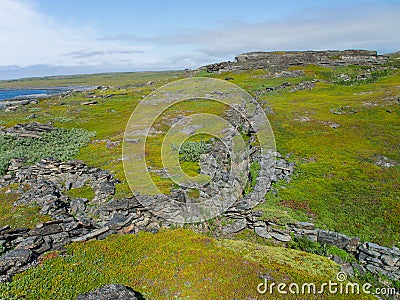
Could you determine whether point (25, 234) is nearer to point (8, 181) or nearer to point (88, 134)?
point (8, 181)

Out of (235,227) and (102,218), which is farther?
(235,227)

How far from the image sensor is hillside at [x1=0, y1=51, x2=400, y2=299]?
51.4ft

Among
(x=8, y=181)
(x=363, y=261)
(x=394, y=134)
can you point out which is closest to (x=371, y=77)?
(x=394, y=134)

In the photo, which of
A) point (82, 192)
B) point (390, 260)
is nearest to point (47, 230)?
point (82, 192)

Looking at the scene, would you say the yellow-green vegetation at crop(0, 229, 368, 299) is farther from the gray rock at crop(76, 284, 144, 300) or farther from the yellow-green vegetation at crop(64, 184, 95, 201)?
the yellow-green vegetation at crop(64, 184, 95, 201)

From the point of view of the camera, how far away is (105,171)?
108 ft

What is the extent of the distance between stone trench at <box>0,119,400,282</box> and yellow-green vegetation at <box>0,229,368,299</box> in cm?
122

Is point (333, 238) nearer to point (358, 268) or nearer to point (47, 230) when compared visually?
point (358, 268)

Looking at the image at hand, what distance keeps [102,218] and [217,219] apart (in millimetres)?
9357

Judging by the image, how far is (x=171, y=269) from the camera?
16.5 m

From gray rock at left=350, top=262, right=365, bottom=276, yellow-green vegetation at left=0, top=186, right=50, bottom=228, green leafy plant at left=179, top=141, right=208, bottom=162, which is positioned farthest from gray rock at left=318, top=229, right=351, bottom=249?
yellow-green vegetation at left=0, top=186, right=50, bottom=228

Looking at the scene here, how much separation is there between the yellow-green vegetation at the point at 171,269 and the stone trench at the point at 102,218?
122cm

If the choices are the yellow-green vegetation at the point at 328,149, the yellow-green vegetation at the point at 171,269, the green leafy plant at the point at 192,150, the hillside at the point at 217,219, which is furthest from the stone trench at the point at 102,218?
the green leafy plant at the point at 192,150

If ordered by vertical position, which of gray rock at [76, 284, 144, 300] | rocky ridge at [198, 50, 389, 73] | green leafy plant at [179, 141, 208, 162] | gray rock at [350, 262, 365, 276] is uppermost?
rocky ridge at [198, 50, 389, 73]
